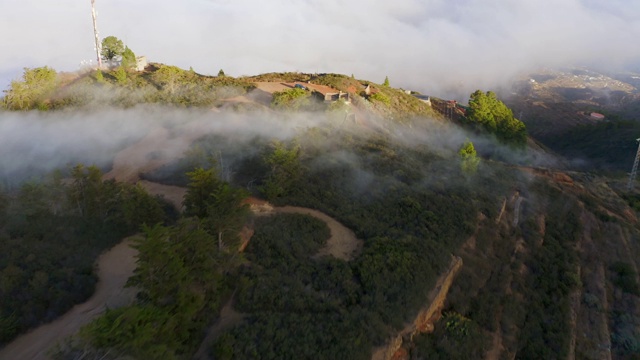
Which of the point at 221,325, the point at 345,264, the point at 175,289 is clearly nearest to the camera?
the point at 175,289

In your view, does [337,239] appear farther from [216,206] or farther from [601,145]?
[601,145]

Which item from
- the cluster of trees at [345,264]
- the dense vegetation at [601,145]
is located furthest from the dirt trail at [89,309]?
the dense vegetation at [601,145]

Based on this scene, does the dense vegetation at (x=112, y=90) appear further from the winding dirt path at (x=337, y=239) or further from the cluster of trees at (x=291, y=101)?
the winding dirt path at (x=337, y=239)

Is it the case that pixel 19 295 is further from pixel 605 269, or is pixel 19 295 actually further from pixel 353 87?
pixel 353 87

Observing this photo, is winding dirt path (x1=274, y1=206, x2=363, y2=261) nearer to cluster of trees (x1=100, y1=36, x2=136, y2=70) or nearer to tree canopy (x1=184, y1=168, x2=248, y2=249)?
tree canopy (x1=184, y1=168, x2=248, y2=249)

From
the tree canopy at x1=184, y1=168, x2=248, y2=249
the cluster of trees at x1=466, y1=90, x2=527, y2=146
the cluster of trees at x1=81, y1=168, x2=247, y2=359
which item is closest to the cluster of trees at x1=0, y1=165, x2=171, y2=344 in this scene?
the tree canopy at x1=184, y1=168, x2=248, y2=249

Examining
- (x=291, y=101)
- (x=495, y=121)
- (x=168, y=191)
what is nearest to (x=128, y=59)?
(x=291, y=101)
